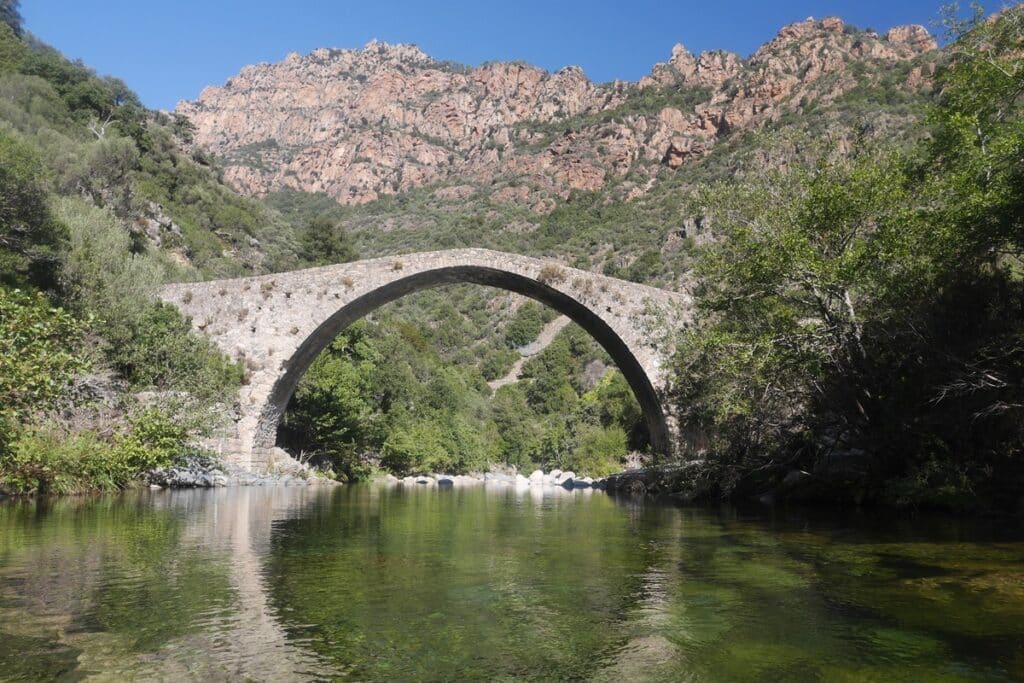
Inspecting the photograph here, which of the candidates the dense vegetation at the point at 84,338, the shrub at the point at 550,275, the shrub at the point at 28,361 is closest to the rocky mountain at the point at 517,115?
the shrub at the point at 550,275

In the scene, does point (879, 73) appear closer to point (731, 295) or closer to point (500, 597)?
point (731, 295)

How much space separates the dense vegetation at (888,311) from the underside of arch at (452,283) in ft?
19.7

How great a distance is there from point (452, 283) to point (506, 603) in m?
15.7

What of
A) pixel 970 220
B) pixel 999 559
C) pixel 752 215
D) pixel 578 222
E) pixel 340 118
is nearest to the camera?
pixel 999 559

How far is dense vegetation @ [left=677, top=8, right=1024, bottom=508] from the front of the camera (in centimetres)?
892

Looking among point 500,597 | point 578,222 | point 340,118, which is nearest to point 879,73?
point 578,222

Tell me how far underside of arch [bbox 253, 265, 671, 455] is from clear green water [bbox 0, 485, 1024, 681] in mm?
10522

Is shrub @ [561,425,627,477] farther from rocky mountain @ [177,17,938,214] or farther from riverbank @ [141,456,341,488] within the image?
rocky mountain @ [177,17,938,214]

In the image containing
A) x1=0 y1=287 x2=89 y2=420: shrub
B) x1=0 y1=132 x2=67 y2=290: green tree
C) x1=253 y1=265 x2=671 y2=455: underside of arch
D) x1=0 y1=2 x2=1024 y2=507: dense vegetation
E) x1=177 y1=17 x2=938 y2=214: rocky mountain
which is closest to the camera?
x1=0 y1=287 x2=89 y2=420: shrub

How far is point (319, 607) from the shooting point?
407 cm

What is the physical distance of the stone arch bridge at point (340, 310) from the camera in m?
18.0

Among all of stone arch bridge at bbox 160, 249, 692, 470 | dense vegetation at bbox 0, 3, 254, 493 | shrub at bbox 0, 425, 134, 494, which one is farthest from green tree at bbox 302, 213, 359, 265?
shrub at bbox 0, 425, 134, 494

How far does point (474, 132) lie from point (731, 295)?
77286 millimetres

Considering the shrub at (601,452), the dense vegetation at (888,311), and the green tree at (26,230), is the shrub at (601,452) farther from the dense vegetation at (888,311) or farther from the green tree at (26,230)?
the green tree at (26,230)
